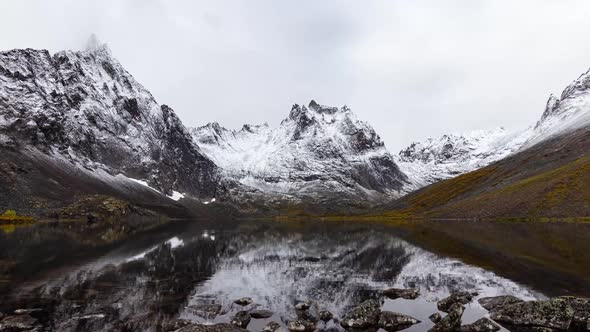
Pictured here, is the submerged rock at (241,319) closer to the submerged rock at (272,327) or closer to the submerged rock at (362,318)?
the submerged rock at (272,327)

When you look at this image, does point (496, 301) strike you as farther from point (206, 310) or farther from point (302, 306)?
point (206, 310)

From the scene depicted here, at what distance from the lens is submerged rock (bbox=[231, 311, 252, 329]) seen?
3354cm

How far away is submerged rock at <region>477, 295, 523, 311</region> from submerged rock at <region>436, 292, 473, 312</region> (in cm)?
Result: 126

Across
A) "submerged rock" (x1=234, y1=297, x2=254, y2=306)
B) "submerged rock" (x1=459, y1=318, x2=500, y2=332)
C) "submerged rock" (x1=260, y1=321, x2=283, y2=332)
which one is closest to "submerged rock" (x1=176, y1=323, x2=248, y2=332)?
"submerged rock" (x1=260, y1=321, x2=283, y2=332)

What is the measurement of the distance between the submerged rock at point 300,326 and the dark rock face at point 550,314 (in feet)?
45.5

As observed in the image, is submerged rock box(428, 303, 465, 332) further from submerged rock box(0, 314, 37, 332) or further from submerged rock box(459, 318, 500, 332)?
submerged rock box(0, 314, 37, 332)

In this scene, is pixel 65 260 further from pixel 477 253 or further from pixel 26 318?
pixel 477 253

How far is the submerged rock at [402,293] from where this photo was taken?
143 feet

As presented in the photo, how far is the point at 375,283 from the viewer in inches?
2034

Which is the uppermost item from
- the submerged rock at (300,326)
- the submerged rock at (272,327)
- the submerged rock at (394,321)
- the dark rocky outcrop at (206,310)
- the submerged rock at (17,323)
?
the submerged rock at (17,323)

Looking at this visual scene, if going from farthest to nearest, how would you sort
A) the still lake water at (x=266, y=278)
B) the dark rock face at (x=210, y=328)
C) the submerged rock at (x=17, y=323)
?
the still lake water at (x=266, y=278) < the submerged rock at (x=17, y=323) < the dark rock face at (x=210, y=328)

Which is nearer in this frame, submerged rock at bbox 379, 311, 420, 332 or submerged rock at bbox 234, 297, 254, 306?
submerged rock at bbox 379, 311, 420, 332

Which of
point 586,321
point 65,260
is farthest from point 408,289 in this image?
point 65,260

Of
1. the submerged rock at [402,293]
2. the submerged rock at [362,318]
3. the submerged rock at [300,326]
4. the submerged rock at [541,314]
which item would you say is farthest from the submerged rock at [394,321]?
the submerged rock at [402,293]
